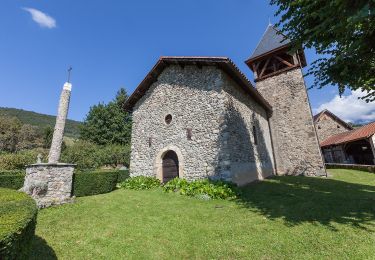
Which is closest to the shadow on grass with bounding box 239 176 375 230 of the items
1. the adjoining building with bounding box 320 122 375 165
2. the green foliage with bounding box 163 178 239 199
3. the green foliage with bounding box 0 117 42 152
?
the green foliage with bounding box 163 178 239 199

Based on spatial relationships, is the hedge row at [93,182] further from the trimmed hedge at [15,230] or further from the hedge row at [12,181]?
the trimmed hedge at [15,230]

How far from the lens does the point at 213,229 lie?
5754mm

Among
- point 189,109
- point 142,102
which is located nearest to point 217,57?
point 189,109

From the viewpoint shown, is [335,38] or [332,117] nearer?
[335,38]

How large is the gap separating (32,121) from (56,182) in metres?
68.3

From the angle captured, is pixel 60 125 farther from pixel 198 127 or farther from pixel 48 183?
pixel 198 127

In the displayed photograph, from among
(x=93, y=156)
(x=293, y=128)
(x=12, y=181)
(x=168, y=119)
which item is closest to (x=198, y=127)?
(x=168, y=119)

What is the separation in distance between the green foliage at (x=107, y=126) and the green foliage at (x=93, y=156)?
4.88 meters

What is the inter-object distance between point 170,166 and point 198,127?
9.24 feet

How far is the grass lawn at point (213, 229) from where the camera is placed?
4520 mm

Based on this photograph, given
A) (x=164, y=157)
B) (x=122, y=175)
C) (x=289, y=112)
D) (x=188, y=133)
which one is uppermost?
(x=289, y=112)

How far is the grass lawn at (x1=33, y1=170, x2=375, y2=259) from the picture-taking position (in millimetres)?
4520

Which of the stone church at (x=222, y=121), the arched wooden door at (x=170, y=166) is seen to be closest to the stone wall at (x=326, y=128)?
the stone church at (x=222, y=121)

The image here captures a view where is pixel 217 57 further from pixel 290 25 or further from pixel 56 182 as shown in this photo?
pixel 56 182
